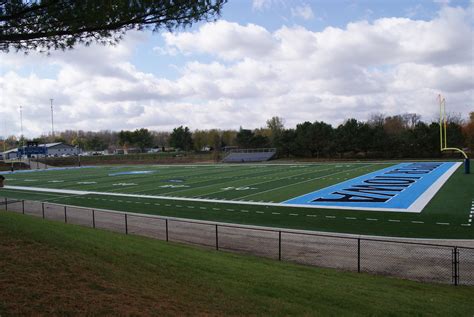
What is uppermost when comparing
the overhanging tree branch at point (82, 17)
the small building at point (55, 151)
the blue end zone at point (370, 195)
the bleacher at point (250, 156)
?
the overhanging tree branch at point (82, 17)

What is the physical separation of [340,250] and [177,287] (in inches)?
300

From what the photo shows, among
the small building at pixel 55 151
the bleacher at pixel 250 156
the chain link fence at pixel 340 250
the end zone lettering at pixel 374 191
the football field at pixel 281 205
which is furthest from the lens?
the small building at pixel 55 151

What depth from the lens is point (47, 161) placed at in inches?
3605

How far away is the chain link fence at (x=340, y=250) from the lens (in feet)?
35.9

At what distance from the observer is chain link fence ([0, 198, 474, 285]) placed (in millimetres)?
10953

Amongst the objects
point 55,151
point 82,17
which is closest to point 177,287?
point 82,17

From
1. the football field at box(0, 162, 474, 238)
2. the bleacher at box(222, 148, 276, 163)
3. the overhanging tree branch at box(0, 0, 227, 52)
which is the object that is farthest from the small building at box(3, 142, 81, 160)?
the overhanging tree branch at box(0, 0, 227, 52)

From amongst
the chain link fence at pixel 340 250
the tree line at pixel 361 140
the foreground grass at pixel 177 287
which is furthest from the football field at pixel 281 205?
the tree line at pixel 361 140

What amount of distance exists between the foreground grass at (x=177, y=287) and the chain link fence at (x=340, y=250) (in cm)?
118

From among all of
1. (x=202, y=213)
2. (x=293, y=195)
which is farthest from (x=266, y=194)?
(x=202, y=213)

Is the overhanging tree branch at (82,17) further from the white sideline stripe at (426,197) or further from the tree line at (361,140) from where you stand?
the tree line at (361,140)

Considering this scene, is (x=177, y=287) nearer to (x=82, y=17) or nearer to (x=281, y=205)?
(x=82, y=17)

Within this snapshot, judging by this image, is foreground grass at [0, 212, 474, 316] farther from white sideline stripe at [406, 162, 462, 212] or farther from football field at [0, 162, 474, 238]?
white sideline stripe at [406, 162, 462, 212]

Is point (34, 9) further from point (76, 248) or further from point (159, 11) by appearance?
point (76, 248)
